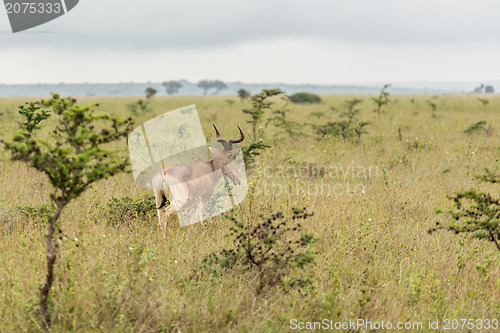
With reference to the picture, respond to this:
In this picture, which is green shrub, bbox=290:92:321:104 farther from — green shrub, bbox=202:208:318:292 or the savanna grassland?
green shrub, bbox=202:208:318:292

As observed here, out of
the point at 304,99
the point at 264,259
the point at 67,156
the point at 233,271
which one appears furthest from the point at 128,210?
the point at 304,99

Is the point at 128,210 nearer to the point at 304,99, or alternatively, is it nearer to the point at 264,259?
the point at 264,259

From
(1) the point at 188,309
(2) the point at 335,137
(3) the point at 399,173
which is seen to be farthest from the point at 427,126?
(1) the point at 188,309

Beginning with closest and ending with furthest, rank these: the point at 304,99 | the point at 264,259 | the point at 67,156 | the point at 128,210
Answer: the point at 67,156
the point at 264,259
the point at 128,210
the point at 304,99

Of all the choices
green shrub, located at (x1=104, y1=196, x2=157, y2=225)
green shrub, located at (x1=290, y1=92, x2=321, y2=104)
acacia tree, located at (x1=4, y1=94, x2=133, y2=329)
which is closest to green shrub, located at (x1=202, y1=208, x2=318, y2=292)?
acacia tree, located at (x1=4, y1=94, x2=133, y2=329)

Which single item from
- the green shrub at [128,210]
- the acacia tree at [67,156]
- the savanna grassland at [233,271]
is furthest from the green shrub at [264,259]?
the green shrub at [128,210]

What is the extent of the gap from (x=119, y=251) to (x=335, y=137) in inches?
423

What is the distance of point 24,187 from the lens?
7.54m

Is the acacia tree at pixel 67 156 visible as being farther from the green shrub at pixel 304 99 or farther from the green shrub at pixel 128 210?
the green shrub at pixel 304 99

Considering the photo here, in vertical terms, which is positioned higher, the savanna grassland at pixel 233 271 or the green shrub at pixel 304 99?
the green shrub at pixel 304 99

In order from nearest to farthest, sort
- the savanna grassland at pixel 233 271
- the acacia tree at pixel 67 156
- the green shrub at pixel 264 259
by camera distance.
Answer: the acacia tree at pixel 67 156 → the savanna grassland at pixel 233 271 → the green shrub at pixel 264 259

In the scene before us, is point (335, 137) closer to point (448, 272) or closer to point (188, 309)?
point (448, 272)

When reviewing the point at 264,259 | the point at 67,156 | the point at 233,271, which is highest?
the point at 67,156

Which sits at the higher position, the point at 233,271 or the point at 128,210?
the point at 128,210
